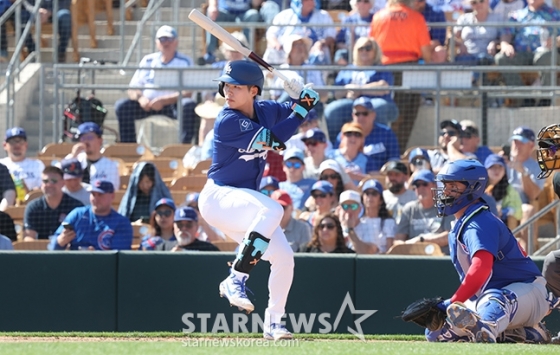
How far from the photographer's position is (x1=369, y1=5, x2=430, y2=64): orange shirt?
13312 millimetres

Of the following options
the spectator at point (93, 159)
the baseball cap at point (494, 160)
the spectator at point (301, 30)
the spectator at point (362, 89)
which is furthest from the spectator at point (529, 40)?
the spectator at point (93, 159)

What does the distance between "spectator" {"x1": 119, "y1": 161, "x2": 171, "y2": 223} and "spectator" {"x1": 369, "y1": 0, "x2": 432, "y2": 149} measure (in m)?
3.38

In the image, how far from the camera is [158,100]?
43.5ft

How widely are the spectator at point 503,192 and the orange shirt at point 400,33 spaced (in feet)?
9.00

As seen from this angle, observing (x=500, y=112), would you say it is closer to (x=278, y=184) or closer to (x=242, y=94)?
(x=278, y=184)

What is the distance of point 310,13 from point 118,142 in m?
3.01

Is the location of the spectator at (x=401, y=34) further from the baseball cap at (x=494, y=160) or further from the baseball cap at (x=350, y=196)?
the baseball cap at (x=350, y=196)

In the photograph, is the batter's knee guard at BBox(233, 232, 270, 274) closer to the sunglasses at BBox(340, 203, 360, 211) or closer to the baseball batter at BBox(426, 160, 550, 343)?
the baseball batter at BBox(426, 160, 550, 343)

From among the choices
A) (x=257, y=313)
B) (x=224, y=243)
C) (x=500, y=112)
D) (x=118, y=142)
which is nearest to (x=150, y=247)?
(x=224, y=243)

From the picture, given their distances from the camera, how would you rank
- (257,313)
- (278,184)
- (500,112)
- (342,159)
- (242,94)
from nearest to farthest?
(242,94), (257,313), (278,184), (342,159), (500,112)

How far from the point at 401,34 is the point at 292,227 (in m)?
3.93

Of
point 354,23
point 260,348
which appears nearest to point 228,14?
point 354,23

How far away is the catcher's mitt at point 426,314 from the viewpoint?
6.96 meters

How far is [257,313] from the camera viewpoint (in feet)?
31.3
